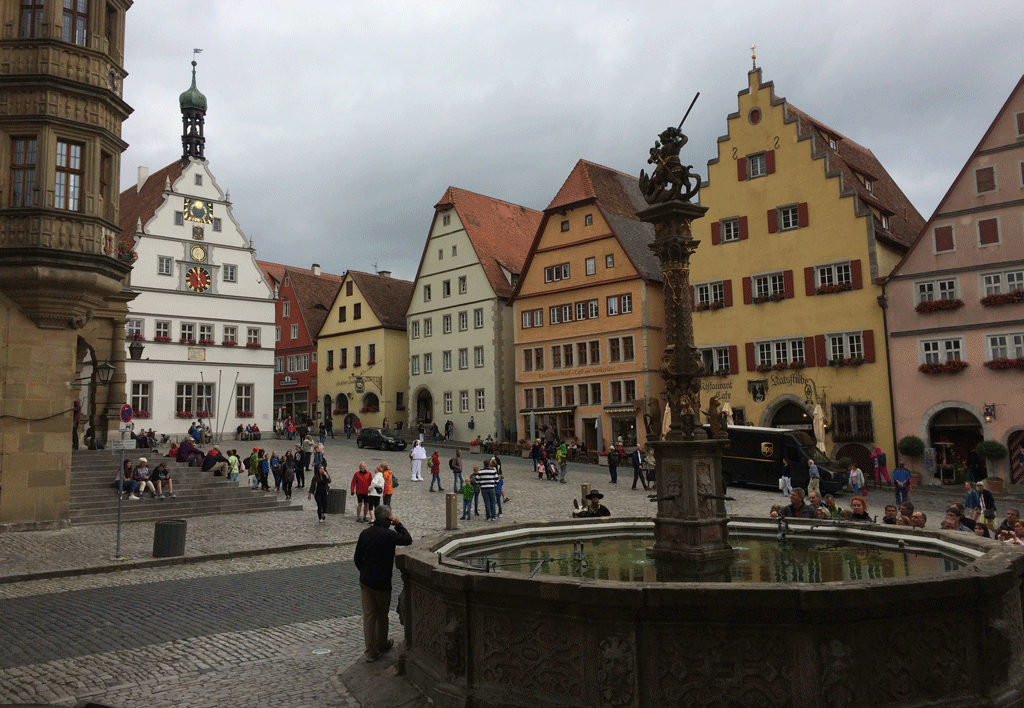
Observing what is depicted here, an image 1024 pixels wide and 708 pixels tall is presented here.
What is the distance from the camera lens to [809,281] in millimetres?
36125

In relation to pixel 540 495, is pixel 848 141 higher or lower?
higher

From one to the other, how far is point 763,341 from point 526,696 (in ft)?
111

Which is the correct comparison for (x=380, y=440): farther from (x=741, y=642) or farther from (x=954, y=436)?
(x=741, y=642)

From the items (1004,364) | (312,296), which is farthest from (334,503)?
(312,296)

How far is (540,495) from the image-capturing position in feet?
90.6

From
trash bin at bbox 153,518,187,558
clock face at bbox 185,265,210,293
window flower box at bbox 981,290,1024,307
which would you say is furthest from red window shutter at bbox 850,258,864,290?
clock face at bbox 185,265,210,293

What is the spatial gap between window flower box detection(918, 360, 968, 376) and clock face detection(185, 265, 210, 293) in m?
38.3

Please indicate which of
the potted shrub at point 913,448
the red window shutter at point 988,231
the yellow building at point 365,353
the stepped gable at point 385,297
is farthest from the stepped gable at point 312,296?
the red window shutter at point 988,231

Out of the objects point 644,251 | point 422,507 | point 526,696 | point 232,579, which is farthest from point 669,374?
point 644,251

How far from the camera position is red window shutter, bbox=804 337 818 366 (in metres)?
35.6

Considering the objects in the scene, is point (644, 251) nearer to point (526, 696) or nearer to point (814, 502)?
point (814, 502)

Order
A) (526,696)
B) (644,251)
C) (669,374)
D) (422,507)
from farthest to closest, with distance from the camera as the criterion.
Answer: (644,251) → (422,507) → (669,374) → (526,696)

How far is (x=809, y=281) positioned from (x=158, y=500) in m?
27.7

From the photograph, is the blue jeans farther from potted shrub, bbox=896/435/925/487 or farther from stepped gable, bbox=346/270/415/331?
stepped gable, bbox=346/270/415/331
